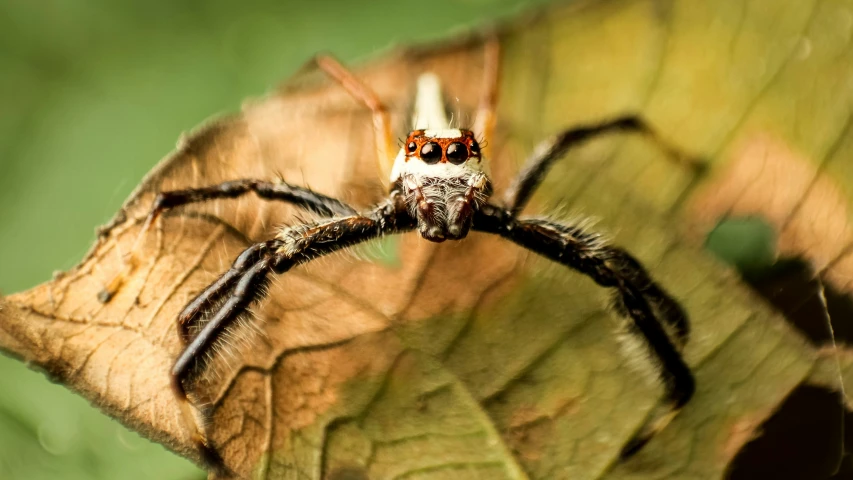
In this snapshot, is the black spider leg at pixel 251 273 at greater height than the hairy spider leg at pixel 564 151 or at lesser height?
lesser

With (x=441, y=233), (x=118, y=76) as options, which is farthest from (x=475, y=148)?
(x=118, y=76)

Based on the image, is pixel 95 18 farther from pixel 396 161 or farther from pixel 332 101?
pixel 396 161

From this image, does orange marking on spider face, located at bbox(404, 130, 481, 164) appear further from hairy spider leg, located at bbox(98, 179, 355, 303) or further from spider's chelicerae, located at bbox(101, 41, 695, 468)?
hairy spider leg, located at bbox(98, 179, 355, 303)

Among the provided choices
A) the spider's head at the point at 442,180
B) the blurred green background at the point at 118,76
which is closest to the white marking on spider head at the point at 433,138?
the spider's head at the point at 442,180

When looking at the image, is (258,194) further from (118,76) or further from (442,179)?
(118,76)

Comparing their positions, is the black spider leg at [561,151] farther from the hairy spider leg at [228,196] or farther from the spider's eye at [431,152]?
the hairy spider leg at [228,196]

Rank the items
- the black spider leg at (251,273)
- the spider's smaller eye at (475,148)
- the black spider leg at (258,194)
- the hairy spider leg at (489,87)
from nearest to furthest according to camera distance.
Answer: the black spider leg at (251,273)
the black spider leg at (258,194)
the spider's smaller eye at (475,148)
the hairy spider leg at (489,87)
